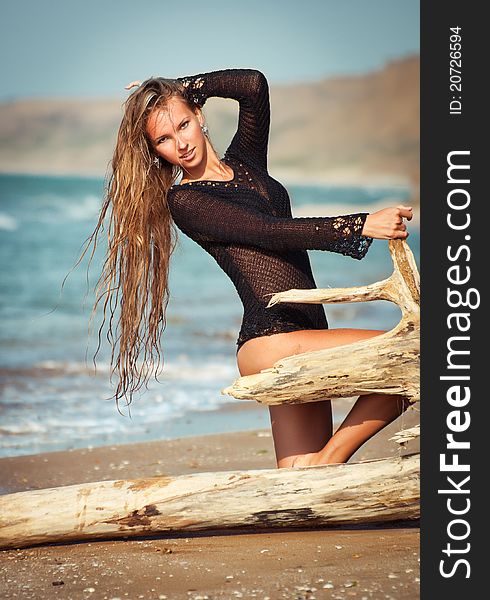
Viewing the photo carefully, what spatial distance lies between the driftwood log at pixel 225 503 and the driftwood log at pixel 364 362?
0.31 m

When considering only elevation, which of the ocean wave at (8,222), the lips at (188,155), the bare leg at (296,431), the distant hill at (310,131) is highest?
the distant hill at (310,131)

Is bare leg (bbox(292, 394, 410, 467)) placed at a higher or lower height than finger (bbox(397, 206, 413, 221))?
lower

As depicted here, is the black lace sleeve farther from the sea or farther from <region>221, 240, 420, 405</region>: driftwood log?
the sea

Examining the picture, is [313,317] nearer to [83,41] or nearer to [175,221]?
[175,221]

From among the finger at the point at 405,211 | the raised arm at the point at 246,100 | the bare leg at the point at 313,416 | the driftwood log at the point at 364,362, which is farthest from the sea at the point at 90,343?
the finger at the point at 405,211

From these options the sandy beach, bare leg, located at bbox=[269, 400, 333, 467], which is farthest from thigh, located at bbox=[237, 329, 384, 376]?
the sandy beach

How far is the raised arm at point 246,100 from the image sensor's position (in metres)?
4.33

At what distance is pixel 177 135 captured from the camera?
4.10m

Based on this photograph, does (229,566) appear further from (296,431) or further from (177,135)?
(177,135)

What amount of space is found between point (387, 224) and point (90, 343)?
7850 millimetres

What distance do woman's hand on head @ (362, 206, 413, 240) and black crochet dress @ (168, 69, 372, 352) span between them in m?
0.04

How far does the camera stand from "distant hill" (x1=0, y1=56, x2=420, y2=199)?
3416 centimetres

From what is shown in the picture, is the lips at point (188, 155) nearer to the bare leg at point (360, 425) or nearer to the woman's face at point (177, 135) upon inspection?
the woman's face at point (177, 135)

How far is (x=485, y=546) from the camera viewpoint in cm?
317
